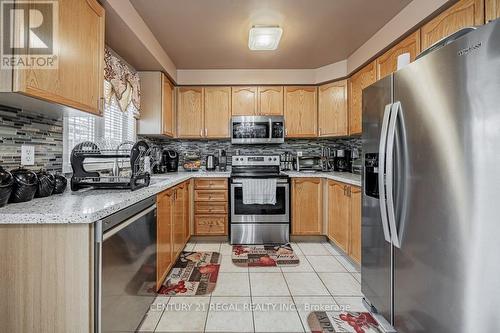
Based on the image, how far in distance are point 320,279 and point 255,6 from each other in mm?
2369

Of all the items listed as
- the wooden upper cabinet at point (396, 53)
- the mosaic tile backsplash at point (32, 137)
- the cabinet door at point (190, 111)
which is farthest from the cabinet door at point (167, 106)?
the wooden upper cabinet at point (396, 53)

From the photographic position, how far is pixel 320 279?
235 cm

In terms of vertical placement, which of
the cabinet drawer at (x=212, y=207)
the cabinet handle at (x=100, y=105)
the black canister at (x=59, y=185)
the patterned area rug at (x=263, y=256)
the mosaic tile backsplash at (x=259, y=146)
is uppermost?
the cabinet handle at (x=100, y=105)

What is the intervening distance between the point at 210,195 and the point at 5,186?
2353 mm

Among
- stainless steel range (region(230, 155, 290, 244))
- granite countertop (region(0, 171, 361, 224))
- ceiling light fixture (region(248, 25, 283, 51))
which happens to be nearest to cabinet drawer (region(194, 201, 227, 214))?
stainless steel range (region(230, 155, 290, 244))

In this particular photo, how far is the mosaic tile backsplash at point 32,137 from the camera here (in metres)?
1.39

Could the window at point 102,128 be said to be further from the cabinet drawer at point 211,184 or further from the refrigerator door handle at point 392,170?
the refrigerator door handle at point 392,170

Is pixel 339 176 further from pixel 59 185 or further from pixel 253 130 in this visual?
pixel 59 185

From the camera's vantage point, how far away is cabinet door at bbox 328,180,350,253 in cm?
269

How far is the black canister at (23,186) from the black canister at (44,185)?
92mm

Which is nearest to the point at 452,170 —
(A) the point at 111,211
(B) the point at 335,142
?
(A) the point at 111,211

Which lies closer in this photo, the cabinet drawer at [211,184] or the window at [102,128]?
the window at [102,128]

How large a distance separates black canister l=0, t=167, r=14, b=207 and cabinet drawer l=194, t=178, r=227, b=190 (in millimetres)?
2267

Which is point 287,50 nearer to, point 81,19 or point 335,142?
point 335,142
